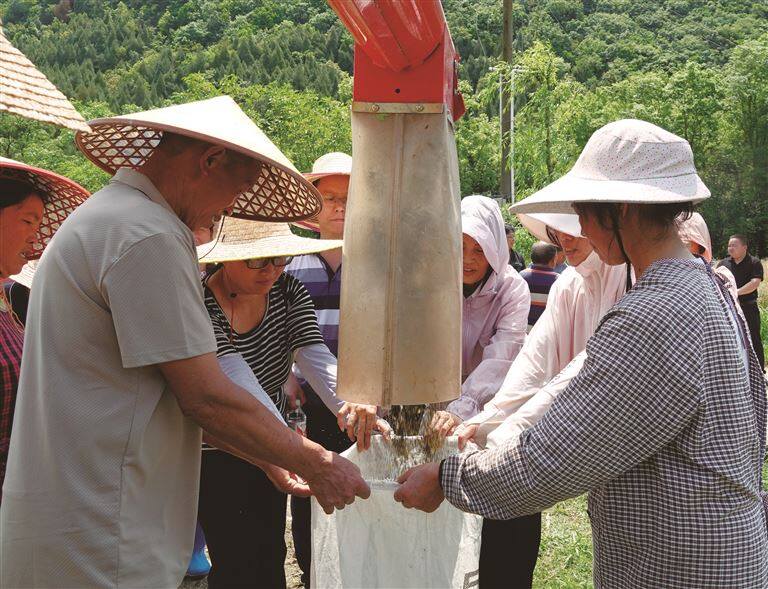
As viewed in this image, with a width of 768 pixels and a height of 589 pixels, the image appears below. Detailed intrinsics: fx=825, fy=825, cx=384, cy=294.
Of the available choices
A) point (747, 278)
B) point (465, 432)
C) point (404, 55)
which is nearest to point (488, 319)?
point (465, 432)

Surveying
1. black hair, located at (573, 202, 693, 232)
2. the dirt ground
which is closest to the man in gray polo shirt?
black hair, located at (573, 202, 693, 232)

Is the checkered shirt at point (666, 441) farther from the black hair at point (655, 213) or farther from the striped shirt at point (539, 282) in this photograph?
the striped shirt at point (539, 282)

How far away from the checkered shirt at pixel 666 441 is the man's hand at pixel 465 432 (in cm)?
91

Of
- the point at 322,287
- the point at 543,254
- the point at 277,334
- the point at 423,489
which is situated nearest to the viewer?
the point at 423,489

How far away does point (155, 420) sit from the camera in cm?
188

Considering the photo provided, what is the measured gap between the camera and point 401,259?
6.86ft

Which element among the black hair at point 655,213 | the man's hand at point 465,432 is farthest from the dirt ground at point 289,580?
the black hair at point 655,213

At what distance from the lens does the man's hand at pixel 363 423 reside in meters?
2.66

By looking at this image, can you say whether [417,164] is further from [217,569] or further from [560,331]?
[217,569]

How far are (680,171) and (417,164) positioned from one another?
64 cm

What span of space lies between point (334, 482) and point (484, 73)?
41.2m

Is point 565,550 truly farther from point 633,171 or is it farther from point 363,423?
point 633,171

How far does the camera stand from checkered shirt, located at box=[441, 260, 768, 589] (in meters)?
1.78

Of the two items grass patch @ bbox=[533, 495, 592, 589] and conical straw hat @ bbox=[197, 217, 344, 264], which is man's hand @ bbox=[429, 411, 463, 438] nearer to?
conical straw hat @ bbox=[197, 217, 344, 264]
